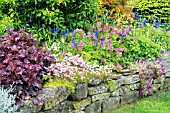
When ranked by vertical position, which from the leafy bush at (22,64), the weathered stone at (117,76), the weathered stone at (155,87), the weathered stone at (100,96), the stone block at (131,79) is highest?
the leafy bush at (22,64)

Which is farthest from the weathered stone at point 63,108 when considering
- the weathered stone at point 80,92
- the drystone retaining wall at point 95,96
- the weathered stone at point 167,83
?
the weathered stone at point 167,83

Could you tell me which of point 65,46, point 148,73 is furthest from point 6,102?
point 148,73

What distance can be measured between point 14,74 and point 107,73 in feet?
5.26

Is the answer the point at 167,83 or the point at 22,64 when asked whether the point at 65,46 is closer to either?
the point at 22,64

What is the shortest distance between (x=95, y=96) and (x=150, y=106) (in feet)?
3.47

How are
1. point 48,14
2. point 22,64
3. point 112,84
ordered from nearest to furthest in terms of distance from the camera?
point 22,64 < point 112,84 < point 48,14

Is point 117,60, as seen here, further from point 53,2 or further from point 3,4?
point 3,4

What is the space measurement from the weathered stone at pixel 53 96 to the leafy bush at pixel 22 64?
104 millimetres

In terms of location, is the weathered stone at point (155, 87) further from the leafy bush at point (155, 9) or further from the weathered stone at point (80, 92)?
the leafy bush at point (155, 9)

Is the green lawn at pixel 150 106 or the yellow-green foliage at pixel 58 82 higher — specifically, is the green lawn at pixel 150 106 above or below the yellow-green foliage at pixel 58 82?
below

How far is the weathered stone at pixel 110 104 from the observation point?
5102 mm

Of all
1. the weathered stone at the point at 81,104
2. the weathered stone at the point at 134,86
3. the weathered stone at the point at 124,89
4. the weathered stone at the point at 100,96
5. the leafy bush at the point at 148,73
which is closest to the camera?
the weathered stone at the point at 81,104

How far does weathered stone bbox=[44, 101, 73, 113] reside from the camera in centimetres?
419

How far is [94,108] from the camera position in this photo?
16.2ft
